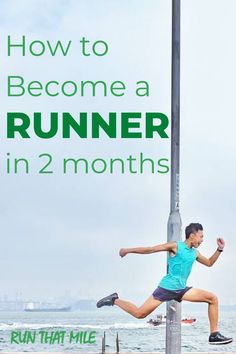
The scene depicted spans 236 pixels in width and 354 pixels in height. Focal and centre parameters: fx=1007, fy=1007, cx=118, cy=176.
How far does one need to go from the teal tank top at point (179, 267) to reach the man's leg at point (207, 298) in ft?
0.47

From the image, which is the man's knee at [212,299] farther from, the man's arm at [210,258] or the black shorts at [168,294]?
the man's arm at [210,258]

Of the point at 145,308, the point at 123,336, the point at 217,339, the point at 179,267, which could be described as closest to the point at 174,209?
the point at 179,267

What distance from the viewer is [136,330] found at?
195 feet

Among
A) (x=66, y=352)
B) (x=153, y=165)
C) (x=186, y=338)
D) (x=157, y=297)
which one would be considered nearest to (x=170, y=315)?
(x=157, y=297)

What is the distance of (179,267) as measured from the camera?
1350 centimetres

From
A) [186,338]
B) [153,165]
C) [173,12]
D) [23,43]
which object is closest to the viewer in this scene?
[173,12]

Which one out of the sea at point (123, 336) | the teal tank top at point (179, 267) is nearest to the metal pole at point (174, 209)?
the teal tank top at point (179, 267)

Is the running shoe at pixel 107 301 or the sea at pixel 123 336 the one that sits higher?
the running shoe at pixel 107 301

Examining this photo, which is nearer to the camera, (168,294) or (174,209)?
(168,294)

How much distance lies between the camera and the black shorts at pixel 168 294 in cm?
1353

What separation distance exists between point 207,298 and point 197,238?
0.83m

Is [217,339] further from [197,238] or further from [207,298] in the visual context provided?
[197,238]

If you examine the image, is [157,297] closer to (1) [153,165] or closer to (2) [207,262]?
(2) [207,262]

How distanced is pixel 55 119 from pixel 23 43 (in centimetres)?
166
